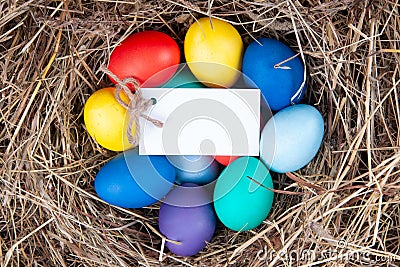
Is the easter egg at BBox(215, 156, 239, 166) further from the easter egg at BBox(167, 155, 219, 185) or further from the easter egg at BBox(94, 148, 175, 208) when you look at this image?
the easter egg at BBox(94, 148, 175, 208)

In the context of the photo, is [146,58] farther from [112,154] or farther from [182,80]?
[112,154]

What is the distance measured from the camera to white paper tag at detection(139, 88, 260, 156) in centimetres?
134

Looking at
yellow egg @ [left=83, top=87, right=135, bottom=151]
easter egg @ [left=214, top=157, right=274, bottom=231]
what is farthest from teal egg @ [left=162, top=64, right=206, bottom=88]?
easter egg @ [left=214, top=157, right=274, bottom=231]

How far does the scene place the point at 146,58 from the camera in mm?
1312

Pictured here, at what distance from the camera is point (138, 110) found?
1.30 metres

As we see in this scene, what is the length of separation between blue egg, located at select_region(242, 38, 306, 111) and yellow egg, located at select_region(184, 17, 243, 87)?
33 mm

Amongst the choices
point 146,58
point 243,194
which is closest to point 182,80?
point 146,58

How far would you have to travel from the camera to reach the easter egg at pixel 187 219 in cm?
133

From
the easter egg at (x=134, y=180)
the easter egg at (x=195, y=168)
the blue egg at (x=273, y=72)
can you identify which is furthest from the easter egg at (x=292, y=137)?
the easter egg at (x=134, y=180)

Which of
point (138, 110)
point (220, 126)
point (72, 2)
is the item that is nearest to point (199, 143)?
point (220, 126)

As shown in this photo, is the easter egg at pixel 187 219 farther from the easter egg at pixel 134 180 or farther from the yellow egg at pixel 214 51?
the yellow egg at pixel 214 51

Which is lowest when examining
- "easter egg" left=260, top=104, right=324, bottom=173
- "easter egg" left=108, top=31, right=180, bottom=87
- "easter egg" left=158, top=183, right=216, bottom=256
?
"easter egg" left=158, top=183, right=216, bottom=256

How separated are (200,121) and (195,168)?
127mm

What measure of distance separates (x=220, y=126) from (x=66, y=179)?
43 cm
